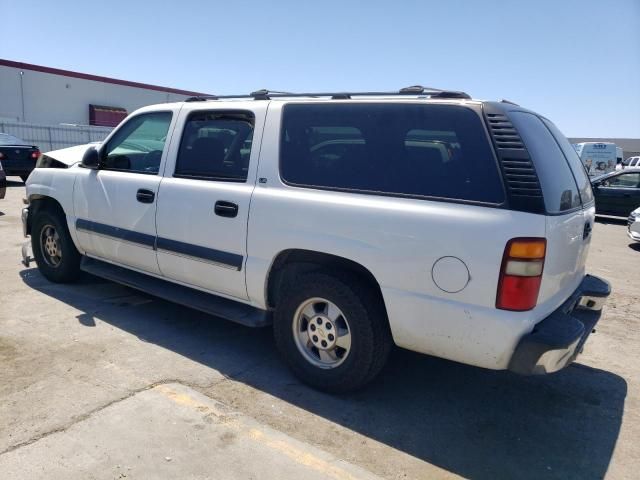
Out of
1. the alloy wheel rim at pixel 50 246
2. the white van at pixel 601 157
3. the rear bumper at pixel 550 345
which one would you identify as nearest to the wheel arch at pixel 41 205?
the alloy wheel rim at pixel 50 246

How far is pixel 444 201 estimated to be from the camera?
295cm

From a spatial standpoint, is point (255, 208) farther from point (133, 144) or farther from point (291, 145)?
point (133, 144)

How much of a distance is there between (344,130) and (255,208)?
2.68 ft

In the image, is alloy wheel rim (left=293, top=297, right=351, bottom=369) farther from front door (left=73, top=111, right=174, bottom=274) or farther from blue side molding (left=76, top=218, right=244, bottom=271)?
front door (left=73, top=111, right=174, bottom=274)

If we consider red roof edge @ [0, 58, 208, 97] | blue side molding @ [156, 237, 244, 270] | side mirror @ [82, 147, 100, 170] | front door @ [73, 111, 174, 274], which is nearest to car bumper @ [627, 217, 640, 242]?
blue side molding @ [156, 237, 244, 270]

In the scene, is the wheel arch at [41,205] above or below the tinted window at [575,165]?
below

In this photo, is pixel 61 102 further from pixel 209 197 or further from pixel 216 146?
pixel 209 197

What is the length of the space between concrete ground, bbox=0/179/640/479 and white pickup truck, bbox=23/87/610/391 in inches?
15.1

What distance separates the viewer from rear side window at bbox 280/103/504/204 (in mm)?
2926

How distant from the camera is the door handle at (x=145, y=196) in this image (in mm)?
4312

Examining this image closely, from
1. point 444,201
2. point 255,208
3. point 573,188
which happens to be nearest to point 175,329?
point 255,208

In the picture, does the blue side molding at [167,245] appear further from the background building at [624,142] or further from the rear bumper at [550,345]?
the background building at [624,142]

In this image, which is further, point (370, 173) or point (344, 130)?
point (344, 130)

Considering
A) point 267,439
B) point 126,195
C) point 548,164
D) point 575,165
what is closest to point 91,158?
point 126,195
